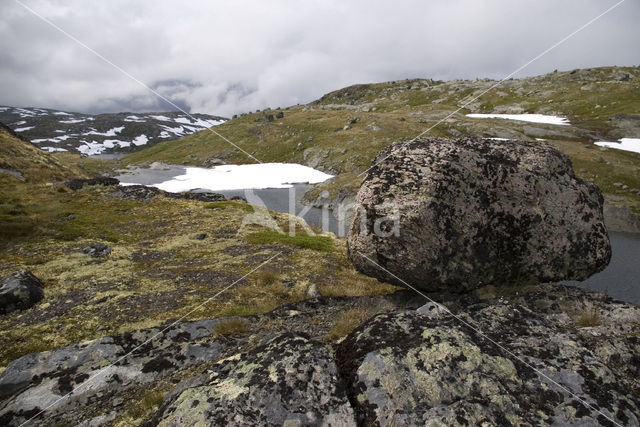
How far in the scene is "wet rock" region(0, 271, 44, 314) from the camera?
41.0 feet

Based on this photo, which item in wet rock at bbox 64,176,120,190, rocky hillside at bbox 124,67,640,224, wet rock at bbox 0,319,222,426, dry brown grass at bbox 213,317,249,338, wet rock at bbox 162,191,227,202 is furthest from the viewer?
rocky hillside at bbox 124,67,640,224

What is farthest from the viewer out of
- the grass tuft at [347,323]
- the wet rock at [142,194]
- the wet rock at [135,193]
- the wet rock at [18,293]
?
the wet rock at [142,194]

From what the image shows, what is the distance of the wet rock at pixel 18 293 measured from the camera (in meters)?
12.5

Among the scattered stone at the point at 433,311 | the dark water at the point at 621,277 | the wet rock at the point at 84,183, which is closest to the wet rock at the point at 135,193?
the wet rock at the point at 84,183

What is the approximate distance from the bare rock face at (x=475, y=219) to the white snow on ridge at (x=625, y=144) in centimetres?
8392

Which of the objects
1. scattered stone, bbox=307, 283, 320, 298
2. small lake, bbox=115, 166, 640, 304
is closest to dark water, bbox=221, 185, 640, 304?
small lake, bbox=115, 166, 640, 304

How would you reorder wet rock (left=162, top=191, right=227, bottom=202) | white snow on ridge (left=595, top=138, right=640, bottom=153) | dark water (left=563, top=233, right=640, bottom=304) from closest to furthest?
dark water (left=563, top=233, right=640, bottom=304)
wet rock (left=162, top=191, right=227, bottom=202)
white snow on ridge (left=595, top=138, right=640, bottom=153)

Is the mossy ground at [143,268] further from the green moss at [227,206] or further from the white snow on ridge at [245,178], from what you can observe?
the white snow on ridge at [245,178]

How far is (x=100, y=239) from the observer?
2283 centimetres

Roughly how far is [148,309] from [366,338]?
9.28m

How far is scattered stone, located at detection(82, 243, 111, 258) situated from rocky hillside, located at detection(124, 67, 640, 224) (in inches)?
1305

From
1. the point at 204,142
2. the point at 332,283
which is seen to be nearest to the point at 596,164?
the point at 332,283

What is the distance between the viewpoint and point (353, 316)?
37.7 ft

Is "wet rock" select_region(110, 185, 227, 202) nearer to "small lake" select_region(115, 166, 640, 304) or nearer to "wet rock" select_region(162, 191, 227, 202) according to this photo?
"wet rock" select_region(162, 191, 227, 202)
